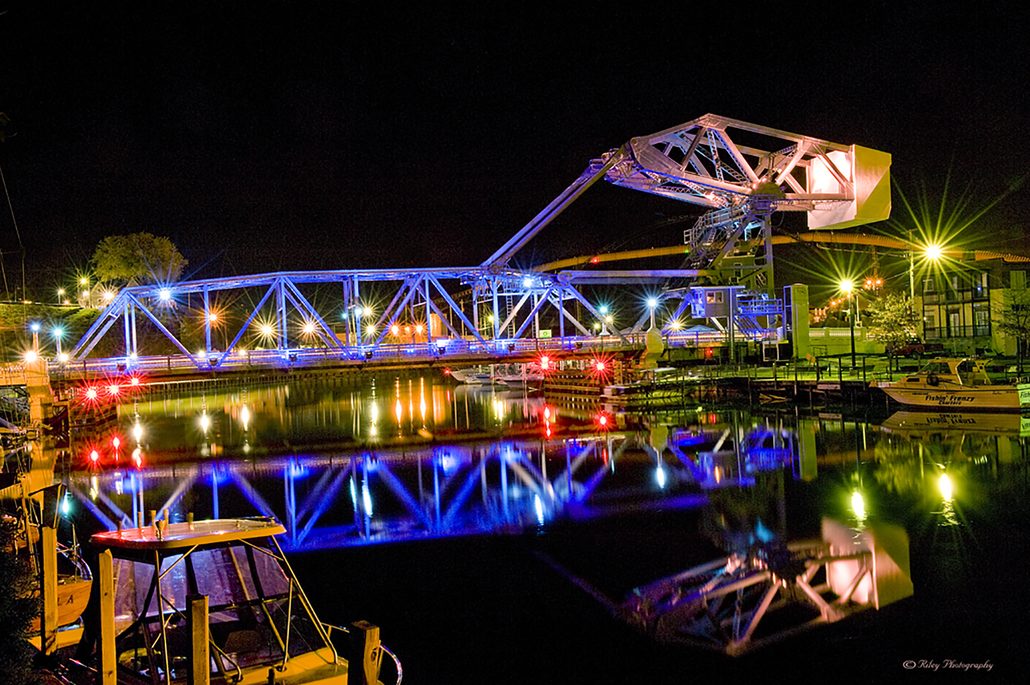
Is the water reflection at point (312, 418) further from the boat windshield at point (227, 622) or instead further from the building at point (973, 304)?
the building at point (973, 304)

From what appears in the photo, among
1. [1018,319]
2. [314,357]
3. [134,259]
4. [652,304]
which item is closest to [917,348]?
[1018,319]

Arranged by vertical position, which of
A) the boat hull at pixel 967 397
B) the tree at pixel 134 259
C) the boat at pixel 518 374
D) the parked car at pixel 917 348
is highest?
the tree at pixel 134 259

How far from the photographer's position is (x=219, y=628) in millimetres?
9758

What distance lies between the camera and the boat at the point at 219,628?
28.4 feet

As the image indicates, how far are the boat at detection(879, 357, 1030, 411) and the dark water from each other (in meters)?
1.25

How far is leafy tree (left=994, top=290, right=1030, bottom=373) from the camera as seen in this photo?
148 ft

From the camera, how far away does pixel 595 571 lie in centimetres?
1622

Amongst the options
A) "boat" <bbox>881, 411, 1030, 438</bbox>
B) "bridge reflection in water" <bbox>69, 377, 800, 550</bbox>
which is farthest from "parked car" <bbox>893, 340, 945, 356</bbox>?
"bridge reflection in water" <bbox>69, 377, 800, 550</bbox>

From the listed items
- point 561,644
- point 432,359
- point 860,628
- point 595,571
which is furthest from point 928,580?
point 432,359

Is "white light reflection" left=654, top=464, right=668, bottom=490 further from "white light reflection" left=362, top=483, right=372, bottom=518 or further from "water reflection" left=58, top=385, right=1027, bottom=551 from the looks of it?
"white light reflection" left=362, top=483, right=372, bottom=518

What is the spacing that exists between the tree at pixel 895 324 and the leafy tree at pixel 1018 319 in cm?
572

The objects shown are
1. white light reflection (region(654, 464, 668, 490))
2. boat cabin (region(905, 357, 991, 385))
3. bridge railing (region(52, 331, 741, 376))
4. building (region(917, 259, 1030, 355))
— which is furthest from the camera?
building (region(917, 259, 1030, 355))

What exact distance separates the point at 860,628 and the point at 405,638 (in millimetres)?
7177

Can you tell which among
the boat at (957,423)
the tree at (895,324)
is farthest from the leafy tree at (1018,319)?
the boat at (957,423)
